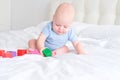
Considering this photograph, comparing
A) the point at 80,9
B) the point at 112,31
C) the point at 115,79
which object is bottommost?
the point at 115,79

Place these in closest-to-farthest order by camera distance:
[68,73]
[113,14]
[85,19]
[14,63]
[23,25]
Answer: [68,73] → [14,63] → [113,14] → [85,19] → [23,25]

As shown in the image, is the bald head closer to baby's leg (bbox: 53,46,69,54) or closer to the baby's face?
the baby's face

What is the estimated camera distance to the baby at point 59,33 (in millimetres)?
1437

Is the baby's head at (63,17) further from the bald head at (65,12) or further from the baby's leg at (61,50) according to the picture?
the baby's leg at (61,50)

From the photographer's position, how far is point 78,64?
3.55ft

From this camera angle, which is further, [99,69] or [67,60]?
[67,60]

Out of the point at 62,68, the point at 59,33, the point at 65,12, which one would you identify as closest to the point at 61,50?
the point at 59,33

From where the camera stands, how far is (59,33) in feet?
4.99

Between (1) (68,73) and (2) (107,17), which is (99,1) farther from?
(1) (68,73)

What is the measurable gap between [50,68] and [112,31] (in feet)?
3.34

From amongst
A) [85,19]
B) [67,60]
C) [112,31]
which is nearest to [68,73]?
[67,60]

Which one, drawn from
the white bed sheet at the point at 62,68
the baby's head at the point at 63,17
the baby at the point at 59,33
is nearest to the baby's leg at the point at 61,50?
the baby at the point at 59,33

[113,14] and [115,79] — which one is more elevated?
[113,14]

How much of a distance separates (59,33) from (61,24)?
9 cm
